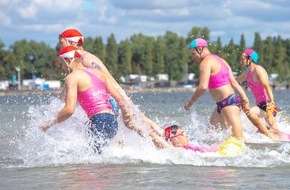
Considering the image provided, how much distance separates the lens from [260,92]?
14.5 m

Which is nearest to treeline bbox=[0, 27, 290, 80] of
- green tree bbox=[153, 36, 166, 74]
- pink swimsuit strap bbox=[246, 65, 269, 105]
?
green tree bbox=[153, 36, 166, 74]

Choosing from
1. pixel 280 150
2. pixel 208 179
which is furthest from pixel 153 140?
pixel 280 150

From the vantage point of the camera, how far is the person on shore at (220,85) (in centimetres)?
1183

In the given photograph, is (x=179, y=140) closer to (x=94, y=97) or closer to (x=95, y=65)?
(x=95, y=65)

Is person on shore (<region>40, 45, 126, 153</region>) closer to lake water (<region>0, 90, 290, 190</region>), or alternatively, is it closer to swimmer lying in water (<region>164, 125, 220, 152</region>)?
lake water (<region>0, 90, 290, 190</region>)

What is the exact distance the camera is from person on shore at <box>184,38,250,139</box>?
11.8 meters

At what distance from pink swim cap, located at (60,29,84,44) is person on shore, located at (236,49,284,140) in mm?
4376

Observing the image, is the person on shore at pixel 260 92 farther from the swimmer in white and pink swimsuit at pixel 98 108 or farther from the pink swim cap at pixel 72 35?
the swimmer in white and pink swimsuit at pixel 98 108

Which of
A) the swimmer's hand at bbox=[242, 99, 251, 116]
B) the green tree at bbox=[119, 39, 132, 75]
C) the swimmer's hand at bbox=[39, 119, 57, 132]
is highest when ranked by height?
the swimmer's hand at bbox=[39, 119, 57, 132]

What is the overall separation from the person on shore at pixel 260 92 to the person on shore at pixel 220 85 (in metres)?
1.52

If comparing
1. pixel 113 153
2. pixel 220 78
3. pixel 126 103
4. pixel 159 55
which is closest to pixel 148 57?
pixel 159 55

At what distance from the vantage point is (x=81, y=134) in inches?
416

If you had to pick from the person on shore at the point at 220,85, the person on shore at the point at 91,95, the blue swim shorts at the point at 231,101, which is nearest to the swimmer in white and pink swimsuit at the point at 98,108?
the person on shore at the point at 91,95

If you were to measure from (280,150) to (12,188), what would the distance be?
5021mm
